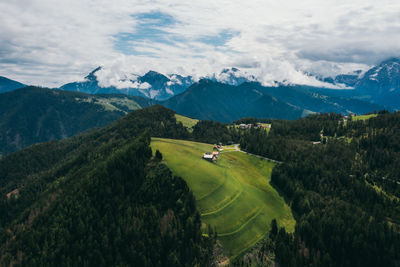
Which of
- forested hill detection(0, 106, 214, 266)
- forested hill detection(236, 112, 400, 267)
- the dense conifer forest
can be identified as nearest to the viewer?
forested hill detection(0, 106, 214, 266)

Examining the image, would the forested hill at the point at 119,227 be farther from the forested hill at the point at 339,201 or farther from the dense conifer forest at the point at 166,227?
the forested hill at the point at 339,201

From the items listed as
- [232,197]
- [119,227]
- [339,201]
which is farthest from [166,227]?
[339,201]

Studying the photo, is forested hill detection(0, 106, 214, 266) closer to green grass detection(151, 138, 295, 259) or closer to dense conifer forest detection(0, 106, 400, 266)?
dense conifer forest detection(0, 106, 400, 266)

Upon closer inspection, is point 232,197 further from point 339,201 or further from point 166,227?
point 339,201

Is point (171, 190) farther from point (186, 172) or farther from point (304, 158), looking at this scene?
point (304, 158)

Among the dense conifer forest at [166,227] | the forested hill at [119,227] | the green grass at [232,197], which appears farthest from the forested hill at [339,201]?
the forested hill at [119,227]

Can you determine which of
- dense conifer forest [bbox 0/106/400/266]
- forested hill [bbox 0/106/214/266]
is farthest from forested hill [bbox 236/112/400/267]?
forested hill [bbox 0/106/214/266]
